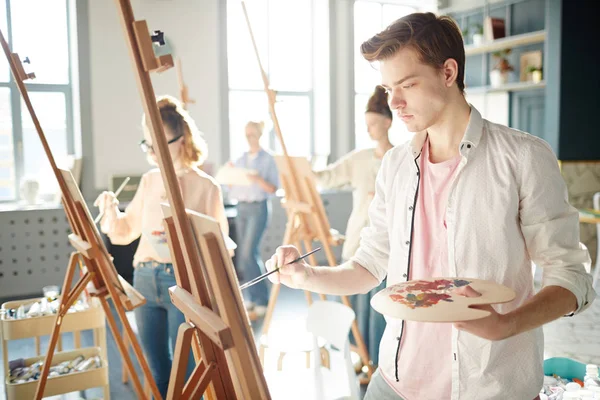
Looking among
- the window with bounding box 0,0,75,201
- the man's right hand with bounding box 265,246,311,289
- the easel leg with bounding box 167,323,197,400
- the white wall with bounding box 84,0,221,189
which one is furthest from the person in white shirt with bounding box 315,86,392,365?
the window with bounding box 0,0,75,201

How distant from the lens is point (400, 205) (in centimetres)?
142

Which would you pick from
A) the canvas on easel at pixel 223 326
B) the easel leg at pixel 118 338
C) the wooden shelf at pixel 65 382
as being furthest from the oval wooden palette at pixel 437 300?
the wooden shelf at pixel 65 382

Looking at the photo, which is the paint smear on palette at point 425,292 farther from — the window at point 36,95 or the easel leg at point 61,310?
the window at point 36,95

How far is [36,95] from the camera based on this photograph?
589 cm

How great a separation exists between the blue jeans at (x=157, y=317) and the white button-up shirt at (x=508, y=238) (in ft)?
4.59

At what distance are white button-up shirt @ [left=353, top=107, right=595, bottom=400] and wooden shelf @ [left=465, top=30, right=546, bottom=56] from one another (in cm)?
573

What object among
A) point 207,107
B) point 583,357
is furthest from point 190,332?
point 207,107

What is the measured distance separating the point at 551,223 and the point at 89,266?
169cm

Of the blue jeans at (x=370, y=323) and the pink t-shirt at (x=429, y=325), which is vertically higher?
the pink t-shirt at (x=429, y=325)

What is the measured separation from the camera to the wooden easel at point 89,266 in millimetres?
2111

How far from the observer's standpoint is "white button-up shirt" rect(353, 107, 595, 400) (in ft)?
3.93

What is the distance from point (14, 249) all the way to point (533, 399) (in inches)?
204

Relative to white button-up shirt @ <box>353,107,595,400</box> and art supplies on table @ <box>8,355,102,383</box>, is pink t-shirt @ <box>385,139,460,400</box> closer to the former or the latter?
white button-up shirt @ <box>353,107,595,400</box>

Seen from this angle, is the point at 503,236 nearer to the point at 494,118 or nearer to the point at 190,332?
the point at 190,332
